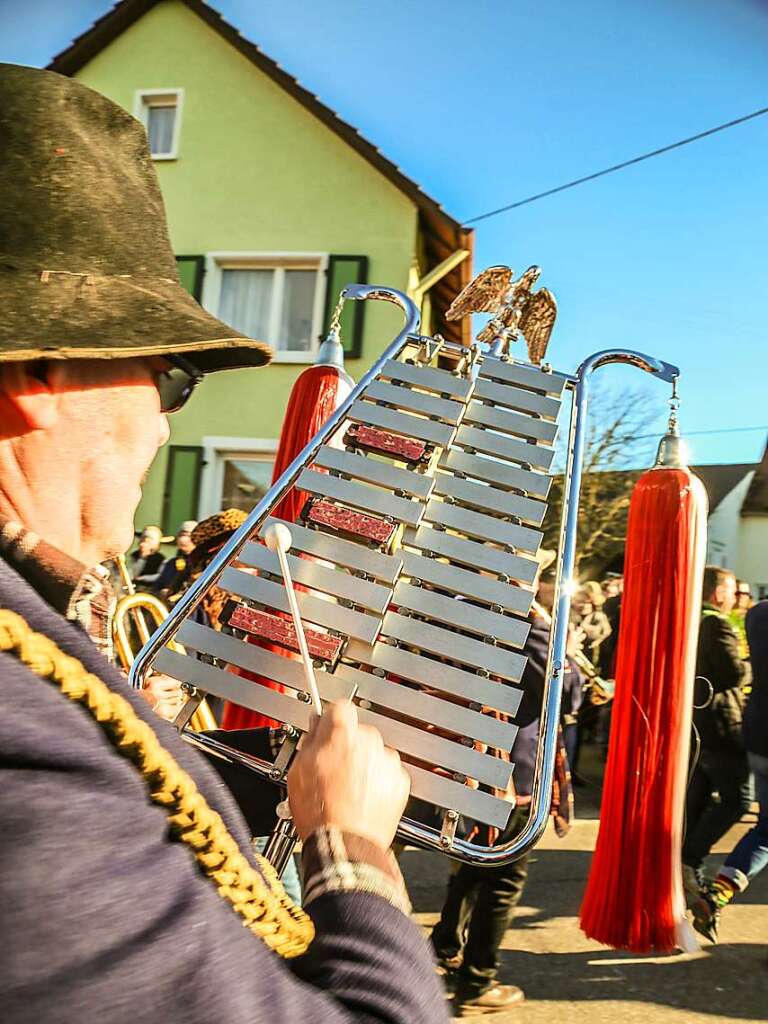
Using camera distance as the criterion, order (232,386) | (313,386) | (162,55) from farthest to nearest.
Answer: (162,55) → (232,386) → (313,386)

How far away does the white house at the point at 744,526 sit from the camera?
Result: 27156mm

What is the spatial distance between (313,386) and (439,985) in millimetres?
1698

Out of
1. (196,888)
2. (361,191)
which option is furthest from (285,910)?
(361,191)

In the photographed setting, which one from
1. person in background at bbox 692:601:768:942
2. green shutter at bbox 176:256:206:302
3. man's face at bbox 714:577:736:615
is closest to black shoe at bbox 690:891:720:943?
person in background at bbox 692:601:768:942

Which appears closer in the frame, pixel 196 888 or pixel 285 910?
pixel 196 888

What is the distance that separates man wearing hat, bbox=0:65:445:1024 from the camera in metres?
0.59

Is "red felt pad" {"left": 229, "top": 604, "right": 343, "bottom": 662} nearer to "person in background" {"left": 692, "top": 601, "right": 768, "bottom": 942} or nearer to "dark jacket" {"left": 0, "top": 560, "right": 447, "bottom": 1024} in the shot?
"dark jacket" {"left": 0, "top": 560, "right": 447, "bottom": 1024}

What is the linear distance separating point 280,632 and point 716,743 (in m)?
3.65

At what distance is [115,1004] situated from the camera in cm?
58

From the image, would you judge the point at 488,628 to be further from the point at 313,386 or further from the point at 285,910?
the point at 313,386

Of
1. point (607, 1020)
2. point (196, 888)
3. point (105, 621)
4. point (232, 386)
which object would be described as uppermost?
point (232, 386)

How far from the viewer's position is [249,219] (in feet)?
33.2

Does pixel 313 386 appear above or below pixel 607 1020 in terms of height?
above

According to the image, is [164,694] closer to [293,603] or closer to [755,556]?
[293,603]
